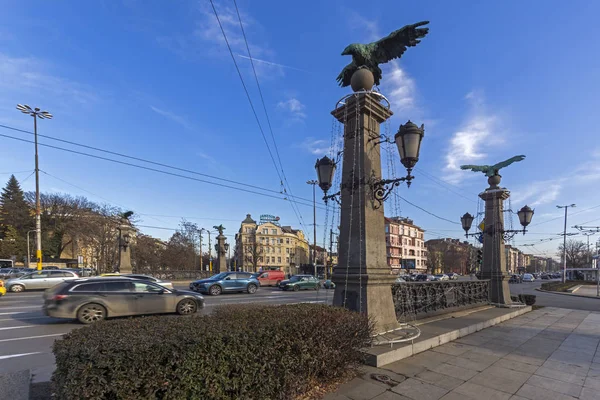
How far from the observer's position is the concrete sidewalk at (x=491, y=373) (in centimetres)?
384

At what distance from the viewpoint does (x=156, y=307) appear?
9.99 m

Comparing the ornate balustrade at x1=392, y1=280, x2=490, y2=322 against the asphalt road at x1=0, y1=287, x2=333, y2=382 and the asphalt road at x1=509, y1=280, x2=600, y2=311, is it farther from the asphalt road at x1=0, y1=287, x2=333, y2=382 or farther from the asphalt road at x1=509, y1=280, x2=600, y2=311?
the asphalt road at x1=509, y1=280, x2=600, y2=311

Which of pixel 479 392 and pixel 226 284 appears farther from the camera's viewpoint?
pixel 226 284

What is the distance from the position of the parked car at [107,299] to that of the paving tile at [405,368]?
7.96 meters

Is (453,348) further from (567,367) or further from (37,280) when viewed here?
(37,280)

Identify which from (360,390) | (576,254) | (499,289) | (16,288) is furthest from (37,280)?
(576,254)

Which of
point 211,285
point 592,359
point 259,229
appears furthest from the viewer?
point 259,229

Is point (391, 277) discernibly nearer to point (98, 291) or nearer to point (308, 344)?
point (308, 344)

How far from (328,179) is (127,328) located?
4.61m

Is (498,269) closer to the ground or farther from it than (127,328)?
closer to the ground

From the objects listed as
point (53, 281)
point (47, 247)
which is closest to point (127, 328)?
point (53, 281)

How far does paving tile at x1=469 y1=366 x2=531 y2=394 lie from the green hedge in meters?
1.98

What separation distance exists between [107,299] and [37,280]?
14782 millimetres

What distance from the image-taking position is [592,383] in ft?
14.1
